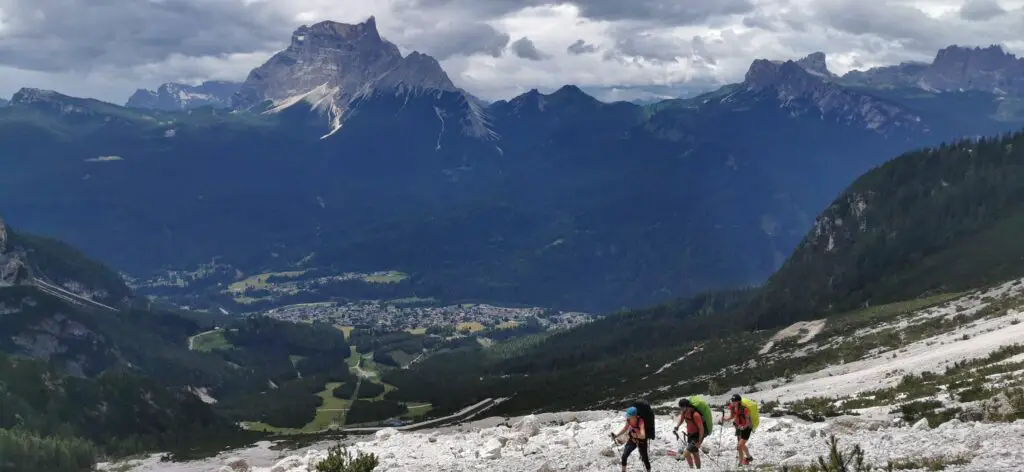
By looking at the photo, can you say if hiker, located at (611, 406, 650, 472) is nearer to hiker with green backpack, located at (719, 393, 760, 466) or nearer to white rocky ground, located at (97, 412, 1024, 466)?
white rocky ground, located at (97, 412, 1024, 466)

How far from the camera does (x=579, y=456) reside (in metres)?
41.5

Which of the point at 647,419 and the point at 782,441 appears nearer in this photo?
the point at 647,419

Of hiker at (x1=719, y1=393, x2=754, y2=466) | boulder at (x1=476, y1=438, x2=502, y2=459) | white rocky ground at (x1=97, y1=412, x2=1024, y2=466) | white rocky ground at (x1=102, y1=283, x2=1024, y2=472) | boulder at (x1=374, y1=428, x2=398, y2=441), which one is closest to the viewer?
white rocky ground at (x1=97, y1=412, x2=1024, y2=466)

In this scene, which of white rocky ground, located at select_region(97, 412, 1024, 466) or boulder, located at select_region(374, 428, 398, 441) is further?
boulder, located at select_region(374, 428, 398, 441)

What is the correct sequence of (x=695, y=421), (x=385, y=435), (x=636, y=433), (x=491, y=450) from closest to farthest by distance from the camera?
(x=695, y=421) < (x=636, y=433) < (x=491, y=450) < (x=385, y=435)

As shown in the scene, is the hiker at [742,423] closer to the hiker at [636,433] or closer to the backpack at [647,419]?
the backpack at [647,419]

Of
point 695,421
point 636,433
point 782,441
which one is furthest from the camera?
point 782,441

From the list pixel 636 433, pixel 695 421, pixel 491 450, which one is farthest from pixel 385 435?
pixel 695 421

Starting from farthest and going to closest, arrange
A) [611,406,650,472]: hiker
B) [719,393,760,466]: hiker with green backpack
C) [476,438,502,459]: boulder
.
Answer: [476,438,502,459]: boulder
[719,393,760,466]: hiker with green backpack
[611,406,650,472]: hiker

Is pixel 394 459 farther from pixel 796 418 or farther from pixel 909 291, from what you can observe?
pixel 909 291

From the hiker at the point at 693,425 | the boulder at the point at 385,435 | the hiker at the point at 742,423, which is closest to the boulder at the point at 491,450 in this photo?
the boulder at the point at 385,435

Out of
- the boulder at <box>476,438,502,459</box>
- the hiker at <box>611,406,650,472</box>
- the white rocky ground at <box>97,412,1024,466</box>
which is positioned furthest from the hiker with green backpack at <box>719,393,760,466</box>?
the boulder at <box>476,438,502,459</box>

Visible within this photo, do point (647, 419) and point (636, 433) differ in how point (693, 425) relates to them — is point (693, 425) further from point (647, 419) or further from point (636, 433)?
point (636, 433)

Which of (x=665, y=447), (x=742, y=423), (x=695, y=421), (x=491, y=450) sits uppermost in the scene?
(x=695, y=421)
